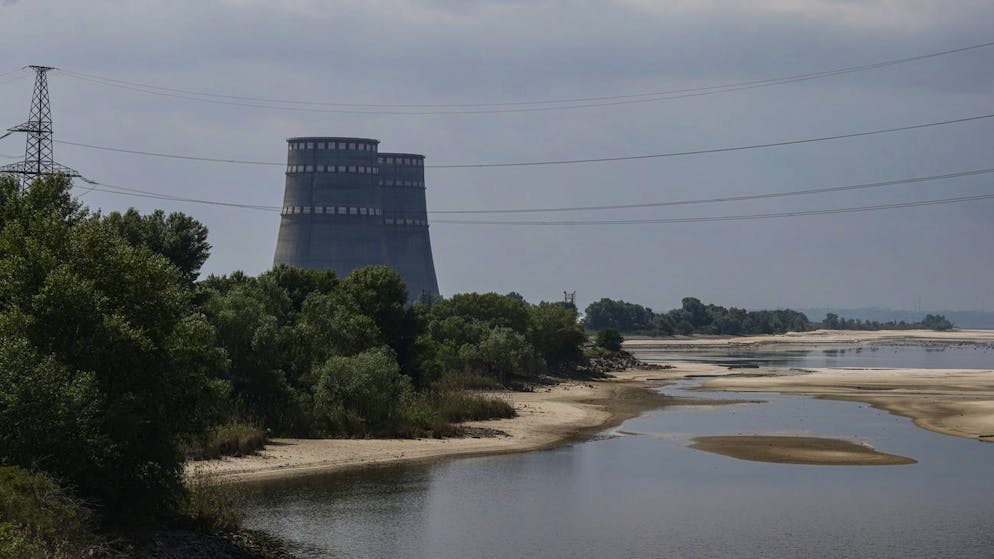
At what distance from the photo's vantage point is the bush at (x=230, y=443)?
41.6 metres

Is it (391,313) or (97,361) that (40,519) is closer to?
(97,361)

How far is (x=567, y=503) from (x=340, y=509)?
25.1ft

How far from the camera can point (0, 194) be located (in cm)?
3712

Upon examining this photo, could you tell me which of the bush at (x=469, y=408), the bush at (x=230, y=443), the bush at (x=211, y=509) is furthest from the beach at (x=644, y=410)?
the bush at (x=211, y=509)

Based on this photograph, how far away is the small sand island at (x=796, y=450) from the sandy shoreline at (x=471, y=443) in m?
7.08

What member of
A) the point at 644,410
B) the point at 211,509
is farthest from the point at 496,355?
the point at 211,509

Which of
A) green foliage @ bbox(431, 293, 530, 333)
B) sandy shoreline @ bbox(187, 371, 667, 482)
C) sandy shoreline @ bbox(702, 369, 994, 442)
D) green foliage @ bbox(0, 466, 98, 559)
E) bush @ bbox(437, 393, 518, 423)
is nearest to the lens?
green foliage @ bbox(0, 466, 98, 559)

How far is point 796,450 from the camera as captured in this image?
5331 cm

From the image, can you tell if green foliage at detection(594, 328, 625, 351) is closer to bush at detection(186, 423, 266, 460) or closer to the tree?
the tree

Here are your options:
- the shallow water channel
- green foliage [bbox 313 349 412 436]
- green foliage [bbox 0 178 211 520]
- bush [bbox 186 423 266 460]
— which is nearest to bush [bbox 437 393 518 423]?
green foliage [bbox 313 349 412 436]

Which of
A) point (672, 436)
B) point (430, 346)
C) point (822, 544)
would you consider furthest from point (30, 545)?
point (430, 346)

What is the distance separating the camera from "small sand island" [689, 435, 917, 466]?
50031mm

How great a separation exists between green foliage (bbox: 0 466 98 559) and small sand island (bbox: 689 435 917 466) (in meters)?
32.7

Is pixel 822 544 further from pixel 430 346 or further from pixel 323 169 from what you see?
pixel 323 169
